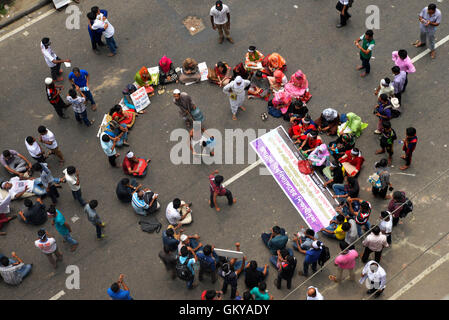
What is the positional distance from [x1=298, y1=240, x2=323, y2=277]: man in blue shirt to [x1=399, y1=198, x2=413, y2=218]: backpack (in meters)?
2.49

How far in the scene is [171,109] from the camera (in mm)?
20625

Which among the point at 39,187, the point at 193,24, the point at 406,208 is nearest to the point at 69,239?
the point at 39,187

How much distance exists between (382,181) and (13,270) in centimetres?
990

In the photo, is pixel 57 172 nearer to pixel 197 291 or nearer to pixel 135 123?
pixel 135 123

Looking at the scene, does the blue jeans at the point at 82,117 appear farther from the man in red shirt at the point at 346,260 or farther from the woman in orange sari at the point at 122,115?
the man in red shirt at the point at 346,260

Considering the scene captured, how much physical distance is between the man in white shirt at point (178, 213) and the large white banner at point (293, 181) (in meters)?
2.72

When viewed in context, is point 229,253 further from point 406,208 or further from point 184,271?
point 406,208

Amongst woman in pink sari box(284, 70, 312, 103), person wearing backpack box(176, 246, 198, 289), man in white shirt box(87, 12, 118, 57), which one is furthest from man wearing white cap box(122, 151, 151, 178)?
woman in pink sari box(284, 70, 312, 103)

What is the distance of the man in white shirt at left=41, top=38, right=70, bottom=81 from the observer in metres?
20.6

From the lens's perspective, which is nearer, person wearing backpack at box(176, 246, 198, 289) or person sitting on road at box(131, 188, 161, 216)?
person wearing backpack at box(176, 246, 198, 289)

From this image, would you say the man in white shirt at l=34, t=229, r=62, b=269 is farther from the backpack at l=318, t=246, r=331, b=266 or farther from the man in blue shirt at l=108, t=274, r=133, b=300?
the backpack at l=318, t=246, r=331, b=266

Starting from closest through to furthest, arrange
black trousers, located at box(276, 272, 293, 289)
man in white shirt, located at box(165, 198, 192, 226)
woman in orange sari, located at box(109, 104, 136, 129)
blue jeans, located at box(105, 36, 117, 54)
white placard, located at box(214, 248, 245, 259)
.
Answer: white placard, located at box(214, 248, 245, 259) → black trousers, located at box(276, 272, 293, 289) → man in white shirt, located at box(165, 198, 192, 226) → woman in orange sari, located at box(109, 104, 136, 129) → blue jeans, located at box(105, 36, 117, 54)

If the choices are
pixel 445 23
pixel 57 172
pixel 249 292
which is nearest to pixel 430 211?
pixel 249 292

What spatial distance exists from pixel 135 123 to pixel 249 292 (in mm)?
6951
